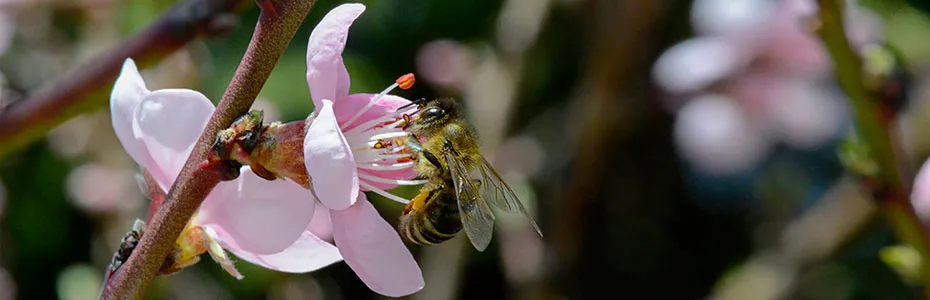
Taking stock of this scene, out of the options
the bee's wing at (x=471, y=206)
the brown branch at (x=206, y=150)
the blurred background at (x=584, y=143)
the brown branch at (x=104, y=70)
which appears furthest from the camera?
the blurred background at (x=584, y=143)

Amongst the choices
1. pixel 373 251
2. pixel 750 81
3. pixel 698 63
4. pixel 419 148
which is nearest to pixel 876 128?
pixel 419 148

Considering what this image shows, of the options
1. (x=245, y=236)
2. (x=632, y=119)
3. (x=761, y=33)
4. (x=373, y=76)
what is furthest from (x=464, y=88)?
(x=245, y=236)

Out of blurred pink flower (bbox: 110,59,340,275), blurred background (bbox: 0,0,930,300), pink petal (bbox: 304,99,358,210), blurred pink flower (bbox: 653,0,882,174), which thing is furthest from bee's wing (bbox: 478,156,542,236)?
blurred pink flower (bbox: 653,0,882,174)

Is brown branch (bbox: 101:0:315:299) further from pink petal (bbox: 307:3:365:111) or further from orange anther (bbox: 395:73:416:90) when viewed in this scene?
orange anther (bbox: 395:73:416:90)

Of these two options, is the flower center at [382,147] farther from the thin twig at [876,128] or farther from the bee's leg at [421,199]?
the thin twig at [876,128]

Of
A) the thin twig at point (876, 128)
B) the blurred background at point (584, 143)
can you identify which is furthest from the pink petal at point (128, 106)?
the blurred background at point (584, 143)
